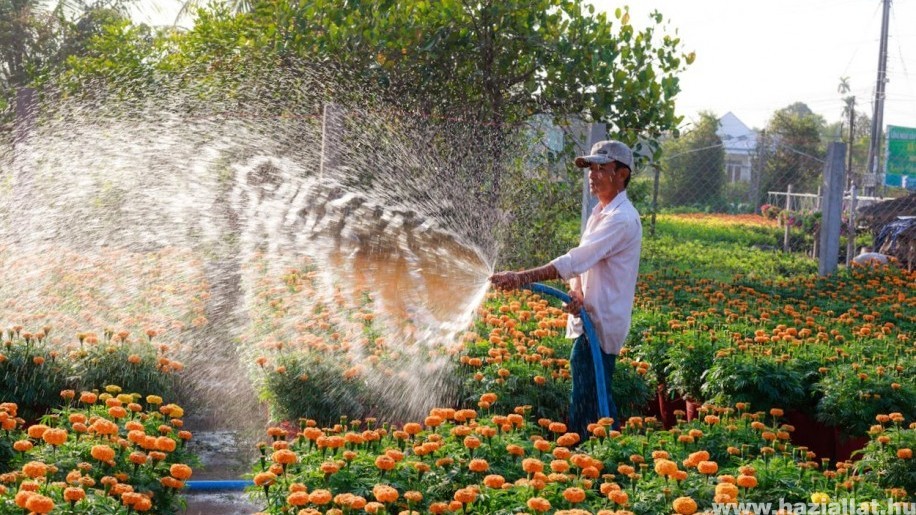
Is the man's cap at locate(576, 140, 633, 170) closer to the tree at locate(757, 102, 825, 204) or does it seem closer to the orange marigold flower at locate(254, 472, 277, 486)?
the orange marigold flower at locate(254, 472, 277, 486)

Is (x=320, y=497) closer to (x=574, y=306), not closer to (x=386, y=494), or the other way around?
(x=386, y=494)

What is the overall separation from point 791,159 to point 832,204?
771 inches

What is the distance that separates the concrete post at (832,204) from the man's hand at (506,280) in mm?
6154

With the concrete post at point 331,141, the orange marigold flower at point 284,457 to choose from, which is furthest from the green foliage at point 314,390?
the concrete post at point 331,141

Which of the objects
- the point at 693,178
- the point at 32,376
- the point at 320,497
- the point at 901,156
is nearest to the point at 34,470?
the point at 320,497

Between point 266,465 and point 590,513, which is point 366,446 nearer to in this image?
point 266,465

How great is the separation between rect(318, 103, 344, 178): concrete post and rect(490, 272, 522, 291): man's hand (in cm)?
470

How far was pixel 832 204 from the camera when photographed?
30.8ft

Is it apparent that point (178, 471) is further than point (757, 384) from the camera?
No

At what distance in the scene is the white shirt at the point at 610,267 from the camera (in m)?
4.17

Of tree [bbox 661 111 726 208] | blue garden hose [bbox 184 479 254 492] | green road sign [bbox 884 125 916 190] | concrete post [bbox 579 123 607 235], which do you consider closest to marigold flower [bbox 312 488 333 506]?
blue garden hose [bbox 184 479 254 492]

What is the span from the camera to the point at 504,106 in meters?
9.35

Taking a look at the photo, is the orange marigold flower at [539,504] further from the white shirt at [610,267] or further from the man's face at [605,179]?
the man's face at [605,179]

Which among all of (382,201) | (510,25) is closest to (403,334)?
(382,201)
